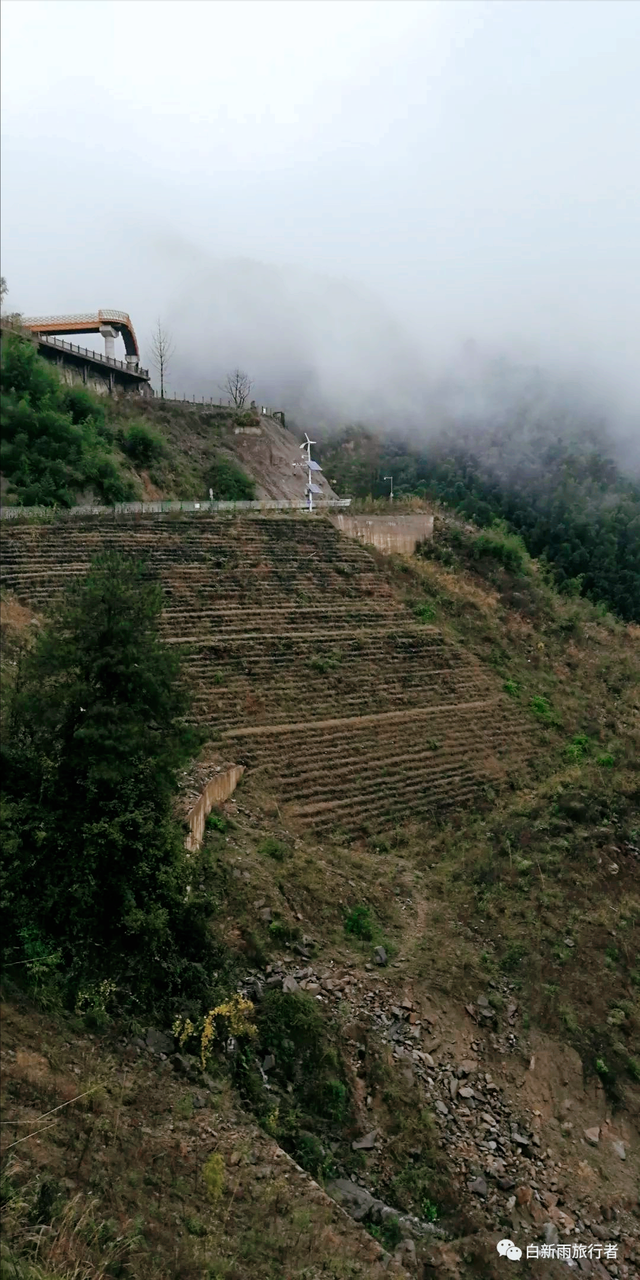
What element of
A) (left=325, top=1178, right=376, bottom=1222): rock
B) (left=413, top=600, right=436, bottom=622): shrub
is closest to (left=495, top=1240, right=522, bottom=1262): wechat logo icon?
(left=325, top=1178, right=376, bottom=1222): rock

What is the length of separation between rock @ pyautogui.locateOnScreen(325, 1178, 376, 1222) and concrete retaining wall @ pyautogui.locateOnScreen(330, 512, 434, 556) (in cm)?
1724

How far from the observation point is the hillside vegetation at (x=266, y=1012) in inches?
193

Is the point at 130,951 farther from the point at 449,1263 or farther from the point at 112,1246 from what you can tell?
the point at 449,1263

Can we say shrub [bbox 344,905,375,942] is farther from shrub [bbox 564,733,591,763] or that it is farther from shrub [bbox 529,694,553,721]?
shrub [bbox 529,694,553,721]

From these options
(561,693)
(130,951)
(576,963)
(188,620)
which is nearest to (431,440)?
(561,693)

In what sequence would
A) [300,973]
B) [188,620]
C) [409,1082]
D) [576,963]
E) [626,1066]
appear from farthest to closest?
[188,620] → [576,963] → [626,1066] → [300,973] → [409,1082]

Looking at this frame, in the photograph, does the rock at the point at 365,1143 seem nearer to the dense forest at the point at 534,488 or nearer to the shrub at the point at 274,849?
the shrub at the point at 274,849

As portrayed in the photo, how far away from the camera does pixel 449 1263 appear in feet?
19.2

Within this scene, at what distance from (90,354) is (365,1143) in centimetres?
2771

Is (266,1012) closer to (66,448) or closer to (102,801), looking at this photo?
(102,801)

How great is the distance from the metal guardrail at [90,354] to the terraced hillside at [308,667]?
1200cm

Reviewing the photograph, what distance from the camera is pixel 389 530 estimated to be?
74.3 feet

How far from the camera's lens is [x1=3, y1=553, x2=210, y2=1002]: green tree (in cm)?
654

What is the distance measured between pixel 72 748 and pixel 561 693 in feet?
50.2
